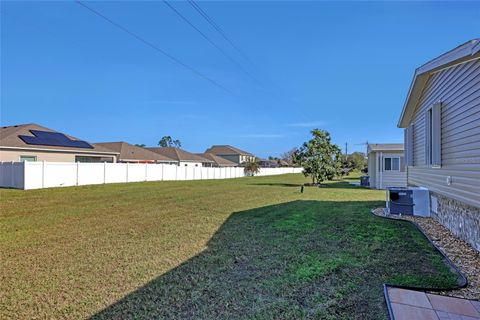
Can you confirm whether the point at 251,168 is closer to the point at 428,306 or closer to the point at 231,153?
the point at 231,153

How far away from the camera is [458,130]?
5504 mm

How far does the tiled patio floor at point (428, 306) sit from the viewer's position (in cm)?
263

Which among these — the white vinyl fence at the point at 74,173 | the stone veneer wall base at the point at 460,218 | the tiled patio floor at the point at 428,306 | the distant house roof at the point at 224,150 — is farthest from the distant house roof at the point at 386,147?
the distant house roof at the point at 224,150

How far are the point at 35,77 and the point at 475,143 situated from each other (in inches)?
830

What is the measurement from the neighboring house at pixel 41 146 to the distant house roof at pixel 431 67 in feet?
72.7

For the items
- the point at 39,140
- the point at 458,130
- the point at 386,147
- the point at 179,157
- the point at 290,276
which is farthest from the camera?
the point at 179,157

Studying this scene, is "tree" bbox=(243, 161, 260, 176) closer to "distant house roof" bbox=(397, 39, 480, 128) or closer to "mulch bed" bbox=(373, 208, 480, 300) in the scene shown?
"distant house roof" bbox=(397, 39, 480, 128)

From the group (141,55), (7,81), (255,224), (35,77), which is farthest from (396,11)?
(35,77)

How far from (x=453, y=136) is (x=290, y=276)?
4.61m

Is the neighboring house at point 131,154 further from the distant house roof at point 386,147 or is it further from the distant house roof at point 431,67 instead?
the distant house roof at point 431,67

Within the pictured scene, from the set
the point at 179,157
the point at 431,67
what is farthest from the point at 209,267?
the point at 179,157

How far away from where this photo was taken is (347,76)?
23.5 meters

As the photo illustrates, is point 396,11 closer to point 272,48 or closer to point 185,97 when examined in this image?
point 272,48

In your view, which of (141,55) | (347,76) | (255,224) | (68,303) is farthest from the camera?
(347,76)
